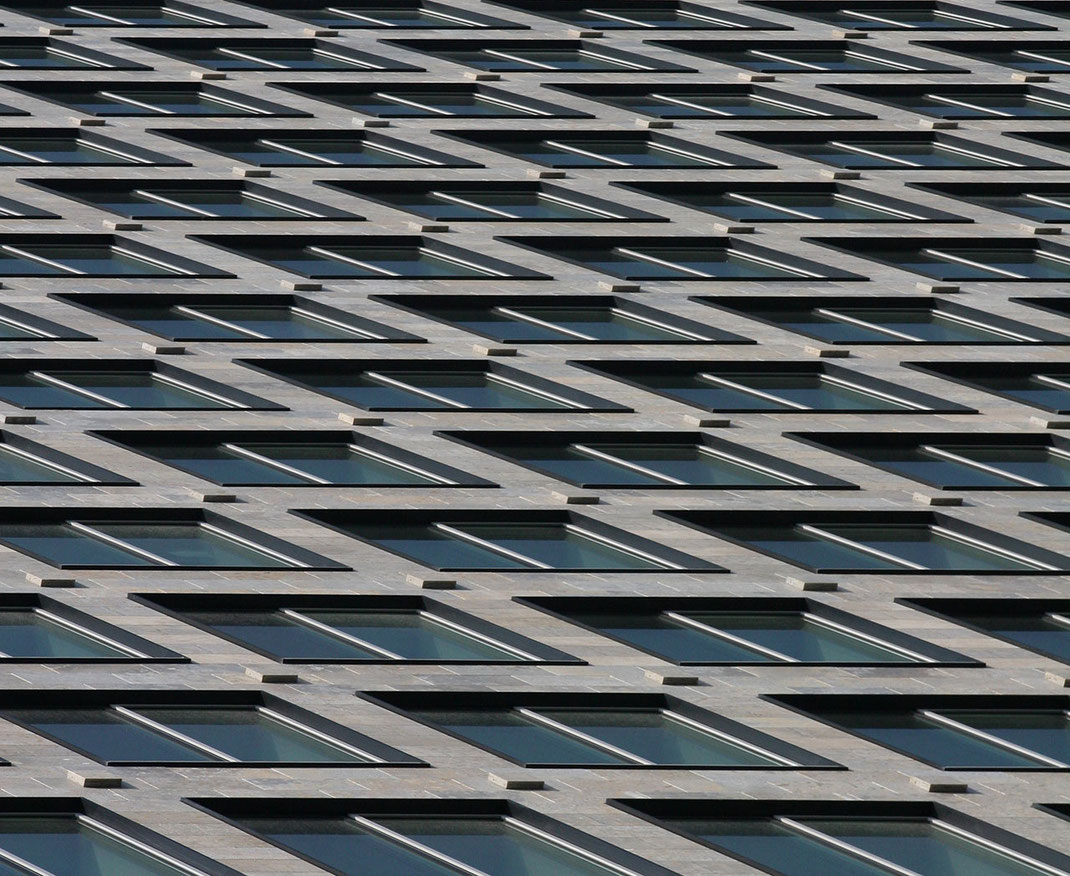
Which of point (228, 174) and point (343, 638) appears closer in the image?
point (343, 638)

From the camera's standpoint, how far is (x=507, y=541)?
40125 mm

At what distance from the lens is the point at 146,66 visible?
57.9 metres

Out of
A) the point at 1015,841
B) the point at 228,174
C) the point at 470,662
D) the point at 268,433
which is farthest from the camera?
the point at 228,174

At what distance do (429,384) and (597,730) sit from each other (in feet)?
36.0

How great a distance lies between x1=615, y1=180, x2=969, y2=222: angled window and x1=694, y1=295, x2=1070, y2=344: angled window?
12.9ft

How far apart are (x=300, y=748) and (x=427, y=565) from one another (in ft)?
17.1

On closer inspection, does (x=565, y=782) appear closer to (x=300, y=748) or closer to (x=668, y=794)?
(x=668, y=794)

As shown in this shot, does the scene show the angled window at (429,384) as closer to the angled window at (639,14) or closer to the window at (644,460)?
the window at (644,460)

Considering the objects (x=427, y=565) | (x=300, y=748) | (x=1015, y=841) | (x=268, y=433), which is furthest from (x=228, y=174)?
(x=1015, y=841)

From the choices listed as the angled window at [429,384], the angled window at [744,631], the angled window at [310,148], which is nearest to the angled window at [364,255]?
the angled window at [310,148]

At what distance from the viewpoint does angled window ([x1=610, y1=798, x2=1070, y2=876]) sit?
32.9 m

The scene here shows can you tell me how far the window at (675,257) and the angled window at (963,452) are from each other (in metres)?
6.53

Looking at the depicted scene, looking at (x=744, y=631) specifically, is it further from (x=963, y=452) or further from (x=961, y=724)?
(x=963, y=452)

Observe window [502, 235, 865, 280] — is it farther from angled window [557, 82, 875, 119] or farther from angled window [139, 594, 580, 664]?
angled window [139, 594, 580, 664]
